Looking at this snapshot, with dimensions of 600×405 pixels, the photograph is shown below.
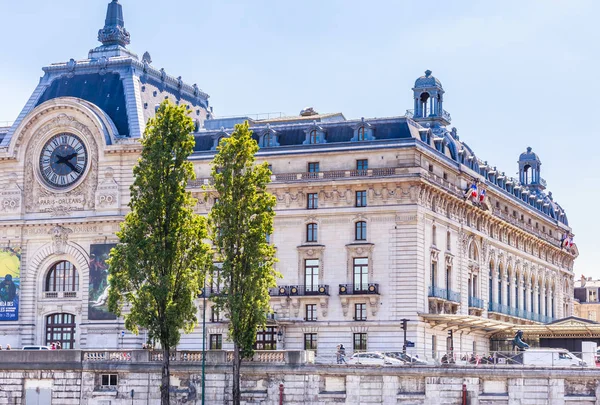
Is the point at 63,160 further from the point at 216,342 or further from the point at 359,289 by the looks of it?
the point at 359,289

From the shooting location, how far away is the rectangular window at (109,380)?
7681 centimetres

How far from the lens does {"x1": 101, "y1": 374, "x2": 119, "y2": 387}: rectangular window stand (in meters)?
76.8

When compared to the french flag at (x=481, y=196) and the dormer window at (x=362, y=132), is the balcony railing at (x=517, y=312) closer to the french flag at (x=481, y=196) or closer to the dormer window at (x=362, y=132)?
the french flag at (x=481, y=196)

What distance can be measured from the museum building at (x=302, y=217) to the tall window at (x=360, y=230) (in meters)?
0.12

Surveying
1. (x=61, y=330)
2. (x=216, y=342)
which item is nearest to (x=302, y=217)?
(x=216, y=342)

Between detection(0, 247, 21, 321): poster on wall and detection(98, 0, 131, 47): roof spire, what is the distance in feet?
62.8

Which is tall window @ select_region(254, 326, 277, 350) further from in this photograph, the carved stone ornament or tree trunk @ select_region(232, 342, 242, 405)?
tree trunk @ select_region(232, 342, 242, 405)

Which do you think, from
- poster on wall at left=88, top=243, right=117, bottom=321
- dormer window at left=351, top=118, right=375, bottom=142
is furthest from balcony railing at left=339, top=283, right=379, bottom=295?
poster on wall at left=88, top=243, right=117, bottom=321

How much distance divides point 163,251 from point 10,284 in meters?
30.4

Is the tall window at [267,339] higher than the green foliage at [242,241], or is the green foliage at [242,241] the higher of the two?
the green foliage at [242,241]

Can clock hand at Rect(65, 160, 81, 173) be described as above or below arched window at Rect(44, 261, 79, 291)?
above

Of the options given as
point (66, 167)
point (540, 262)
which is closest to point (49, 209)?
point (66, 167)

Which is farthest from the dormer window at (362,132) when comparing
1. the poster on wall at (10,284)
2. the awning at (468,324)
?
the poster on wall at (10,284)

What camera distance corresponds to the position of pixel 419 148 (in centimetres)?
9144
